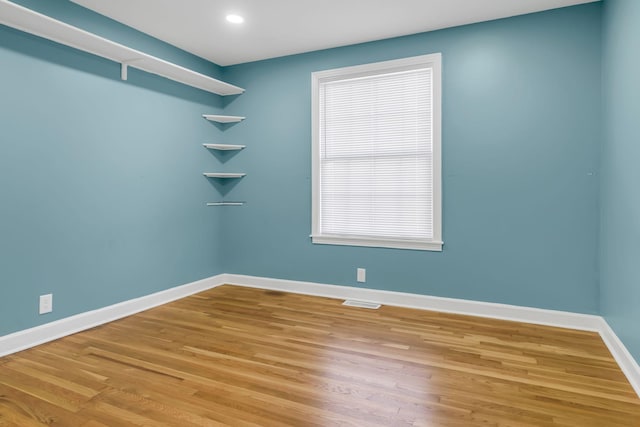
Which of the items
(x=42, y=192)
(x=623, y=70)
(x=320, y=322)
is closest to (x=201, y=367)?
(x=320, y=322)

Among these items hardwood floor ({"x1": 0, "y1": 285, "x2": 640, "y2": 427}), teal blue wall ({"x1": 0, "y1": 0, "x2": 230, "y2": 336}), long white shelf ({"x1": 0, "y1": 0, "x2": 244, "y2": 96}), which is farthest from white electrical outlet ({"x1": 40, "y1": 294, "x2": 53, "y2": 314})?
long white shelf ({"x1": 0, "y1": 0, "x2": 244, "y2": 96})

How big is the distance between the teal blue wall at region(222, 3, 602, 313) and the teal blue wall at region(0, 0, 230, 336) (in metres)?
1.45

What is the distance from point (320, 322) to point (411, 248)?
1.13 metres

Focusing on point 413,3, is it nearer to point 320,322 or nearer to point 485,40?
point 485,40

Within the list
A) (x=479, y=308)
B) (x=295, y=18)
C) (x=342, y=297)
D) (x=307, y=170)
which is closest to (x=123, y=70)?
(x=295, y=18)

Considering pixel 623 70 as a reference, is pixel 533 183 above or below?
below

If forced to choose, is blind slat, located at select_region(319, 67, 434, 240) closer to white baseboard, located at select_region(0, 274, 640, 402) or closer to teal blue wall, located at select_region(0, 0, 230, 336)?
white baseboard, located at select_region(0, 274, 640, 402)

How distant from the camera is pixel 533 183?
127 inches

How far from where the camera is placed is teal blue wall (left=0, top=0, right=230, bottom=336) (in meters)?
2.65

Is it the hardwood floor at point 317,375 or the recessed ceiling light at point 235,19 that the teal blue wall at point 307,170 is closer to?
the hardwood floor at point 317,375

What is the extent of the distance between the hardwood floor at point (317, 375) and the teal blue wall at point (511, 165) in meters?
0.41

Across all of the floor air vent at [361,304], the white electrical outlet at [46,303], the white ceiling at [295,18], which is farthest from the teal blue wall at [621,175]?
the white electrical outlet at [46,303]

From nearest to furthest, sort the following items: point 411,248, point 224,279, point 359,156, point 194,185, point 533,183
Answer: point 533,183, point 411,248, point 359,156, point 194,185, point 224,279

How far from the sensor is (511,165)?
3.29 meters
